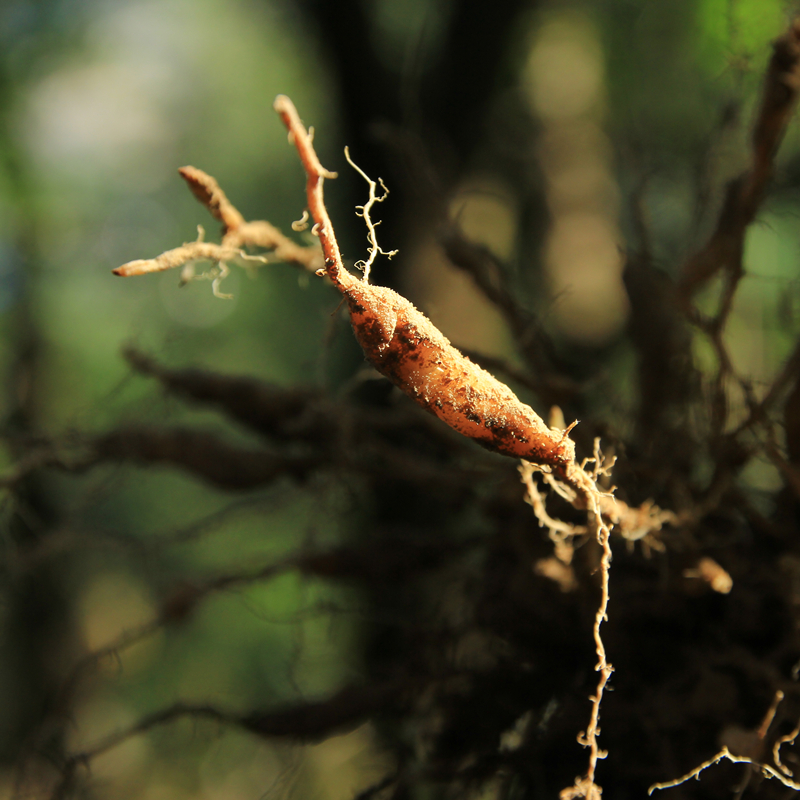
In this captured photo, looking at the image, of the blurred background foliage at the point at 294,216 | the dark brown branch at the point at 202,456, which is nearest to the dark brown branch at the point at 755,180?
the blurred background foliage at the point at 294,216

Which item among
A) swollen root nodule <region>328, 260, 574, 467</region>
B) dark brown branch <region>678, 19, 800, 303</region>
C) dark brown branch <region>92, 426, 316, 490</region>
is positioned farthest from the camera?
dark brown branch <region>92, 426, 316, 490</region>

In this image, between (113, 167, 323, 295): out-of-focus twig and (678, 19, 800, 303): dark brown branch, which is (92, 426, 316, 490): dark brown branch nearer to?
(113, 167, 323, 295): out-of-focus twig

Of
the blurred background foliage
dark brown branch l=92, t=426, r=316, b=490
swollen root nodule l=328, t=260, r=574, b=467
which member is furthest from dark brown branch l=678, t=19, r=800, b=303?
dark brown branch l=92, t=426, r=316, b=490

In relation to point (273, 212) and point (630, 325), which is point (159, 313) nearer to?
point (273, 212)

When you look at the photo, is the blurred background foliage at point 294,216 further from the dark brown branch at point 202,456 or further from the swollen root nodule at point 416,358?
the swollen root nodule at point 416,358

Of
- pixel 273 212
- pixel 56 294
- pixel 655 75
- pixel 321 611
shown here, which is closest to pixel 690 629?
pixel 321 611

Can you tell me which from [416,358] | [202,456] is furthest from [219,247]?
[202,456]

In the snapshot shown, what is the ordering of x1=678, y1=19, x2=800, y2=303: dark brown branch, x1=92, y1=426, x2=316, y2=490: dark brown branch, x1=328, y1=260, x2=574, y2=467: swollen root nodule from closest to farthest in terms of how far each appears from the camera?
x1=328, y1=260, x2=574, y2=467: swollen root nodule → x1=678, y1=19, x2=800, y2=303: dark brown branch → x1=92, y1=426, x2=316, y2=490: dark brown branch
